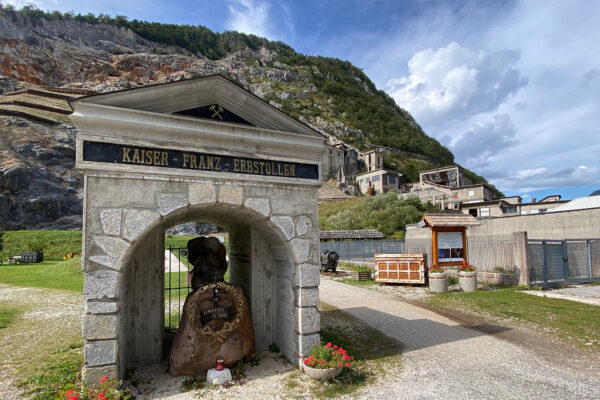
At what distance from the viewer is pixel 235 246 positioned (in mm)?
8031

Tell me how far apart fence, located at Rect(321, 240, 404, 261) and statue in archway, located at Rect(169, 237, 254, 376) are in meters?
19.5

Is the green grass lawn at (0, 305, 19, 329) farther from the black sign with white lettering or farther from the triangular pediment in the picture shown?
the triangular pediment

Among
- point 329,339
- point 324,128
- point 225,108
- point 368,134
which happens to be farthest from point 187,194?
point 368,134

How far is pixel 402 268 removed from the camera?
15.2 meters

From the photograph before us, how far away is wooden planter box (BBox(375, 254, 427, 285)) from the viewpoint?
585 inches

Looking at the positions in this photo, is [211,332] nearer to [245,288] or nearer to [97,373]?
[97,373]

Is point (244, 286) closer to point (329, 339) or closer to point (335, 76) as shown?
point (329, 339)

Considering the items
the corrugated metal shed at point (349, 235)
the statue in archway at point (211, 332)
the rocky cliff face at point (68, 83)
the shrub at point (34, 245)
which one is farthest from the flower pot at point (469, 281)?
the rocky cliff face at point (68, 83)

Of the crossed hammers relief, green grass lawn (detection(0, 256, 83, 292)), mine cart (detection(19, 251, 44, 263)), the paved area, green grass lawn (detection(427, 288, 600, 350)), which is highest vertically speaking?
the crossed hammers relief

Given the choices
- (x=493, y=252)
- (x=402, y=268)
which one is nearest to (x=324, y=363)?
(x=402, y=268)

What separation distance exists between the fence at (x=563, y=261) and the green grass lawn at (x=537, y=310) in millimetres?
2264

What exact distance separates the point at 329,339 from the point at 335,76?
133 m

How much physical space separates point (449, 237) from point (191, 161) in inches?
514

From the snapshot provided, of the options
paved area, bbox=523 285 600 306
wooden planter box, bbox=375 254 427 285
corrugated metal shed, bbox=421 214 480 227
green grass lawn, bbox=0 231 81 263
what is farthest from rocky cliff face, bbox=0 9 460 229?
paved area, bbox=523 285 600 306
